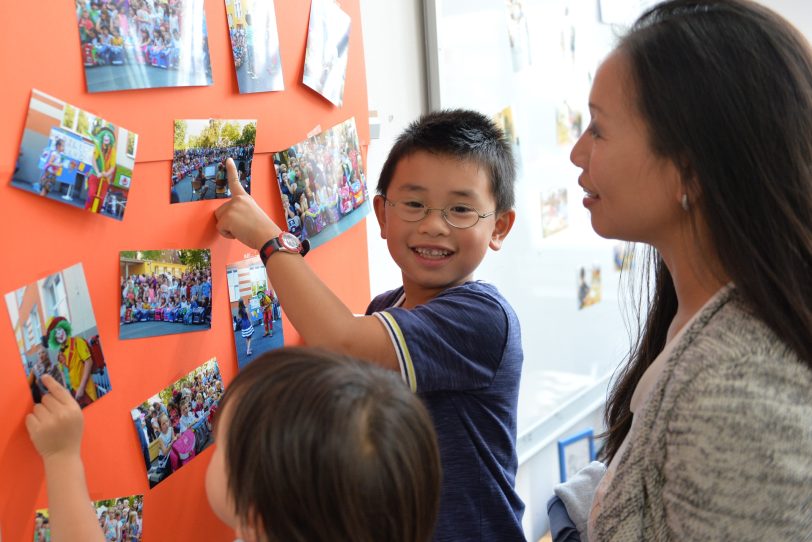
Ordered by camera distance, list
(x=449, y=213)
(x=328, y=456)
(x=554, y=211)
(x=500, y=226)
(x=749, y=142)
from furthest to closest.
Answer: (x=554, y=211)
(x=500, y=226)
(x=449, y=213)
(x=749, y=142)
(x=328, y=456)

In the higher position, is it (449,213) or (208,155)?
(208,155)

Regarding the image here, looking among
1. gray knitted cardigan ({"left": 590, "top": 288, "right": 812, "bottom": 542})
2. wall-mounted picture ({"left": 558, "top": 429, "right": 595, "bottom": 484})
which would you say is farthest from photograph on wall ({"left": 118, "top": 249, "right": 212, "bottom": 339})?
wall-mounted picture ({"left": 558, "top": 429, "right": 595, "bottom": 484})

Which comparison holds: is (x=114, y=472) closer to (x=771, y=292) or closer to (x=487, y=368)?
(x=487, y=368)

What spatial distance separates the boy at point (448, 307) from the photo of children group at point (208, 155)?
2cm

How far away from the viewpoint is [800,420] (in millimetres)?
843

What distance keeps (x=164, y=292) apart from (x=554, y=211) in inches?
60.0

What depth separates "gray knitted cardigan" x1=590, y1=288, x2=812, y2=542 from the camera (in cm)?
83

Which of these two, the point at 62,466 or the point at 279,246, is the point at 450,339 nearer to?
the point at 279,246

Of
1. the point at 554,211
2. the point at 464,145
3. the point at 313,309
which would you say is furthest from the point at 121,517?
the point at 554,211

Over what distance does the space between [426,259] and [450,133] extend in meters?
0.20

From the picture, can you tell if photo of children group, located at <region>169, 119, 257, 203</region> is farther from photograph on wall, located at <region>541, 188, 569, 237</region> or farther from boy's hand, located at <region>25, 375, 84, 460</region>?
photograph on wall, located at <region>541, 188, 569, 237</region>

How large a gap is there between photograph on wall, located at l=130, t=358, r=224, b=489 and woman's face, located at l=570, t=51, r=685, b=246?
0.58 meters

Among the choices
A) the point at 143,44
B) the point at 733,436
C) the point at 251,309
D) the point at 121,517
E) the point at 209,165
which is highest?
the point at 143,44

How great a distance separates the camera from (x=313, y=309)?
109 cm
